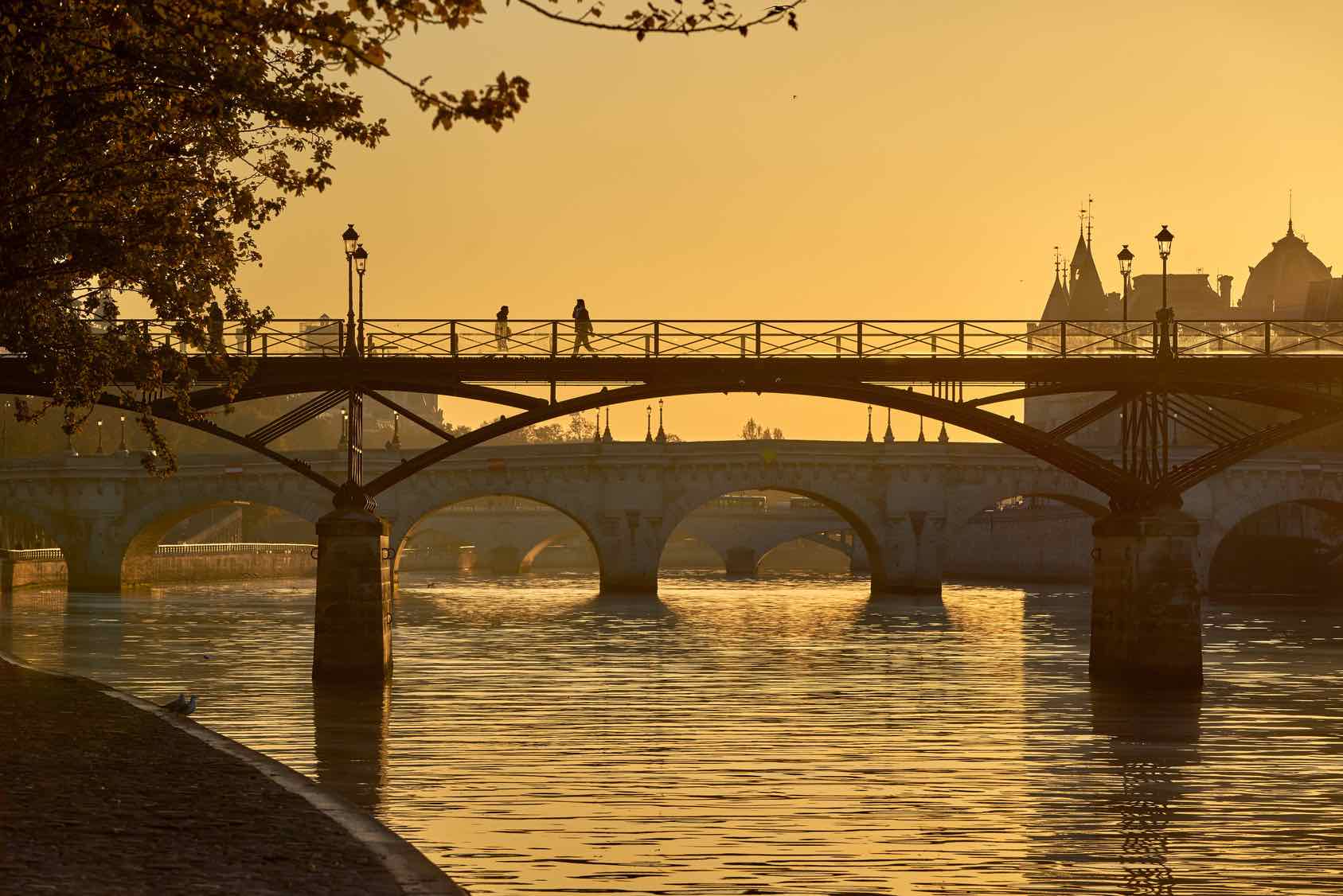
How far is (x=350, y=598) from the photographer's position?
121ft

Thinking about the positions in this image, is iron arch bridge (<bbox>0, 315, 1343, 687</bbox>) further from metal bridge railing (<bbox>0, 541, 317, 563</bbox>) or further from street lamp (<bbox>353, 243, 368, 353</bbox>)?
metal bridge railing (<bbox>0, 541, 317, 563</bbox>)

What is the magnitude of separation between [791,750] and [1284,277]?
13093 cm

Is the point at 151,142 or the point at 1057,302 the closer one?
the point at 151,142

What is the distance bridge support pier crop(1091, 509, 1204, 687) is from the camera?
124 ft

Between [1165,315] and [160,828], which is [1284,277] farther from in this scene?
[160,828]

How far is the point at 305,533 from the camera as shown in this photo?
423 feet

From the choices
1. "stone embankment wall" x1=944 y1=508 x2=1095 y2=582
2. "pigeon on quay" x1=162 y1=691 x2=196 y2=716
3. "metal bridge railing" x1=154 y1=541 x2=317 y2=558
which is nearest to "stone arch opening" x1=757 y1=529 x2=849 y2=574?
"stone embankment wall" x1=944 y1=508 x2=1095 y2=582

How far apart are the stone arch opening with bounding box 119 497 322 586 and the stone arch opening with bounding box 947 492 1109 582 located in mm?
36996

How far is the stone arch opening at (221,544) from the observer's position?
83.9m

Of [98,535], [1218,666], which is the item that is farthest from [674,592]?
[1218,666]

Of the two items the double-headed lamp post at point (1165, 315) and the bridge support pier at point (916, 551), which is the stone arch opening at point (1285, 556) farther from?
the double-headed lamp post at point (1165, 315)

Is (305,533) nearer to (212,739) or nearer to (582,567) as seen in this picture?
(582,567)

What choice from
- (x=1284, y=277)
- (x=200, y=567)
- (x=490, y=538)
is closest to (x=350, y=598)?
(x=200, y=567)

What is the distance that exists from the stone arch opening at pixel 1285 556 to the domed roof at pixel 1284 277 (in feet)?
170
